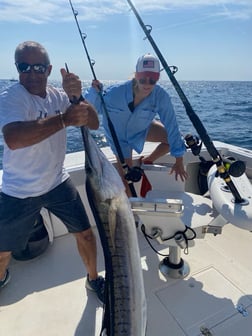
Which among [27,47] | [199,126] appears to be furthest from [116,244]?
[199,126]

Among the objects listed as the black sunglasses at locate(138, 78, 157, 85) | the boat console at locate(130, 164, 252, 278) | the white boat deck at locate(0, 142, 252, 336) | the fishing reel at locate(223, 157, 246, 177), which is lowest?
the white boat deck at locate(0, 142, 252, 336)

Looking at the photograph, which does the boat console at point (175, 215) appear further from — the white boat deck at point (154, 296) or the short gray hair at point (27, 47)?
the short gray hair at point (27, 47)

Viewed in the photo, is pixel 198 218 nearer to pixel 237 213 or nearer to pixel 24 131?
pixel 237 213

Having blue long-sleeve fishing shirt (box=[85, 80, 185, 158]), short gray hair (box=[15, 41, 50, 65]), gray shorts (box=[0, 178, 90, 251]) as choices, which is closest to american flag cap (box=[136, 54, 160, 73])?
blue long-sleeve fishing shirt (box=[85, 80, 185, 158])

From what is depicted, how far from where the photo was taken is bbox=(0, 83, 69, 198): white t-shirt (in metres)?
1.84

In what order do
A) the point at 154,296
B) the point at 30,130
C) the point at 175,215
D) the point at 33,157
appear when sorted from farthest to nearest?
the point at 154,296 → the point at 33,157 → the point at 175,215 → the point at 30,130

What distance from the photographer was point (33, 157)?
1.94 metres

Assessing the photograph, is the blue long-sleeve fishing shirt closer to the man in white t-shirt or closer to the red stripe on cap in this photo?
the red stripe on cap

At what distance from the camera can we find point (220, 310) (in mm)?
2047

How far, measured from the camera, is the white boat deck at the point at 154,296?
196 cm

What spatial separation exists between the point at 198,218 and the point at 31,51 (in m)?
1.58

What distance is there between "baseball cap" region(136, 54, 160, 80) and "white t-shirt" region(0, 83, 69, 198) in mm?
822

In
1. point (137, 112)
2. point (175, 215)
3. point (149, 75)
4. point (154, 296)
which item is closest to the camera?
point (175, 215)

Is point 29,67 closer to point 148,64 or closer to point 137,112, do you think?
point 148,64
